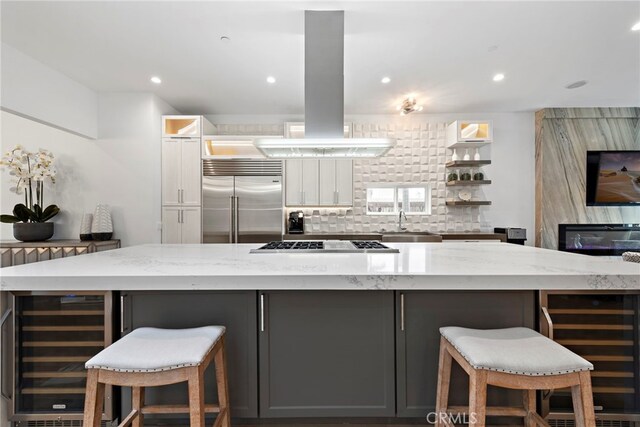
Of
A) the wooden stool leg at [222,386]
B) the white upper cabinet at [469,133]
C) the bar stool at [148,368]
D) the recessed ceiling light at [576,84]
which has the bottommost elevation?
the wooden stool leg at [222,386]

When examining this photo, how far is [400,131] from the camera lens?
15.0 feet

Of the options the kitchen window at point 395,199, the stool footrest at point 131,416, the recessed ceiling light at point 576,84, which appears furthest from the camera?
the kitchen window at point 395,199

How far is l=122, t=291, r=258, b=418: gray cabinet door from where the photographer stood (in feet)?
4.60

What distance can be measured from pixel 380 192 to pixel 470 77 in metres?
1.96

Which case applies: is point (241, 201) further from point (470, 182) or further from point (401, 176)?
point (470, 182)

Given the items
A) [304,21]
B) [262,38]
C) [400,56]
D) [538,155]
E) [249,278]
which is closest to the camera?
[249,278]

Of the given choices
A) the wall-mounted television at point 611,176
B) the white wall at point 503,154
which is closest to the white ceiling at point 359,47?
the white wall at point 503,154

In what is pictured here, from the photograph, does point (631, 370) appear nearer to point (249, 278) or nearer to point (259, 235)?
point (249, 278)

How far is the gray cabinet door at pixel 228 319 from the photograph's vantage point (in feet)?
4.60

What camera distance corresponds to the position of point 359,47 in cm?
275

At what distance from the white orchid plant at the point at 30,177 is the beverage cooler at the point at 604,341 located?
5016 millimetres

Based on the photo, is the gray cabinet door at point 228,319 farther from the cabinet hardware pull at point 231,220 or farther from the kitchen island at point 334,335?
the cabinet hardware pull at point 231,220

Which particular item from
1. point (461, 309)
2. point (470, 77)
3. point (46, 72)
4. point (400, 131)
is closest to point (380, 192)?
point (400, 131)

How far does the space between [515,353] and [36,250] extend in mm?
4627
